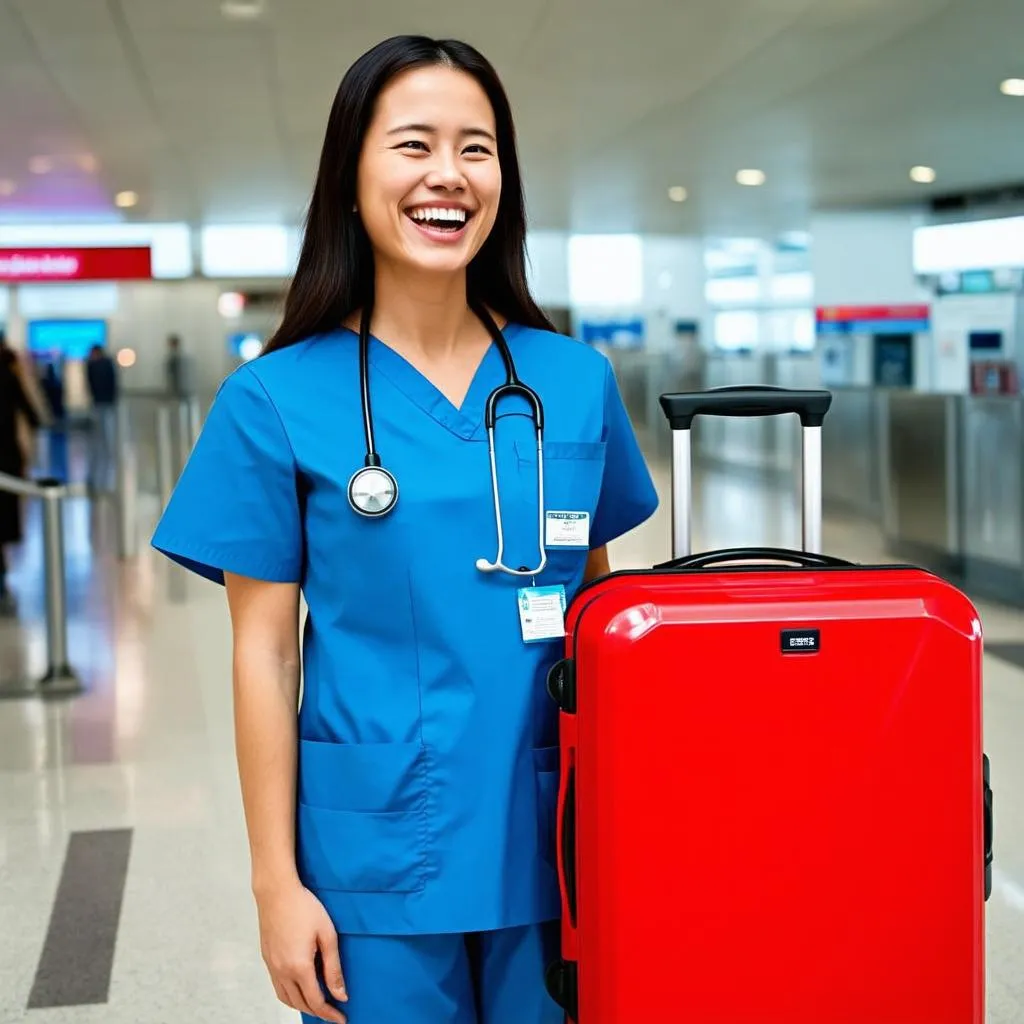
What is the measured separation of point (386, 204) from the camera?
1.39 metres

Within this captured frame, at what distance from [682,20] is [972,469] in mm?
2905

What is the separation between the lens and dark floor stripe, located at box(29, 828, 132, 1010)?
3.01 metres

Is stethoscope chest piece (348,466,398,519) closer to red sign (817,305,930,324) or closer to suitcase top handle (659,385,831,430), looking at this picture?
suitcase top handle (659,385,831,430)

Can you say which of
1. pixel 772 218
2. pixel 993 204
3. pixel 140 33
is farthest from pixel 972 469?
pixel 772 218

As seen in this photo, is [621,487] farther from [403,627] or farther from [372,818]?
[372,818]

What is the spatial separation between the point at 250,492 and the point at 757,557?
1.66ft

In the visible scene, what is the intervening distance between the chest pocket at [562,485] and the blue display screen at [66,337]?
2482 cm

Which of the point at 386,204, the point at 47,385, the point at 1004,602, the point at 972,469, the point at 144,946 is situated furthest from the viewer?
the point at 47,385

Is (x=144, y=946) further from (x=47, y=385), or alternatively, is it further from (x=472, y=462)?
(x=47, y=385)

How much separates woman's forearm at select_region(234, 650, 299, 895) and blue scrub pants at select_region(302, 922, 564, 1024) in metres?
0.10

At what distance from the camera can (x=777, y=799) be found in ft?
4.15

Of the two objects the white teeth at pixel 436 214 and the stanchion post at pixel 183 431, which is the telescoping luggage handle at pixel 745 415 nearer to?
the white teeth at pixel 436 214

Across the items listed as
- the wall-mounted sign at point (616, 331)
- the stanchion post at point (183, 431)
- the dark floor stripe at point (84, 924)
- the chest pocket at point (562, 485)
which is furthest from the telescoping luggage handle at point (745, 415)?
the wall-mounted sign at point (616, 331)

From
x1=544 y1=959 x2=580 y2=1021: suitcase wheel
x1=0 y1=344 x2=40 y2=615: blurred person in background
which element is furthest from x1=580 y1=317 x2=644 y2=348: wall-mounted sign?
x1=544 y1=959 x2=580 y2=1021: suitcase wheel
